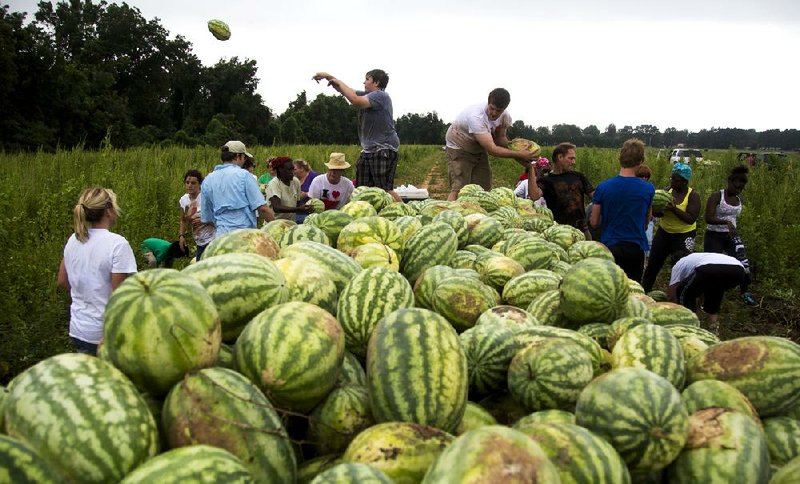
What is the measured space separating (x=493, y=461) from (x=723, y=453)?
2.64ft

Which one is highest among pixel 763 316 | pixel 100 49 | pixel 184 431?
pixel 100 49

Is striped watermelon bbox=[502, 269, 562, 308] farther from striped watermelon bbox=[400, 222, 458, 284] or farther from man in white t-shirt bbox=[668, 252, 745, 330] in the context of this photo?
man in white t-shirt bbox=[668, 252, 745, 330]

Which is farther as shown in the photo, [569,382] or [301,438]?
[569,382]

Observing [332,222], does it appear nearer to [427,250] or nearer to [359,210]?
[359,210]

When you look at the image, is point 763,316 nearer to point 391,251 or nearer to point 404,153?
point 391,251

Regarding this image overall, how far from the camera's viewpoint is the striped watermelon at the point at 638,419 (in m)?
1.57

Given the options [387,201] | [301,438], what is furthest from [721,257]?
[301,438]

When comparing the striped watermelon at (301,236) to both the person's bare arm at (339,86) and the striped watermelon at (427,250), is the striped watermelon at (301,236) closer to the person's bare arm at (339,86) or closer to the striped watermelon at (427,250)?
the striped watermelon at (427,250)

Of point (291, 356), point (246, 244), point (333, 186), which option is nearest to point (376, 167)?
point (333, 186)

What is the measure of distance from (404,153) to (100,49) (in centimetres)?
2208

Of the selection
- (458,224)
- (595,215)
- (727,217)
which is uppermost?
(458,224)

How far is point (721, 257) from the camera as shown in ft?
20.9

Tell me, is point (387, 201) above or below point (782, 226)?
above

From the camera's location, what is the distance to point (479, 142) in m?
7.09
